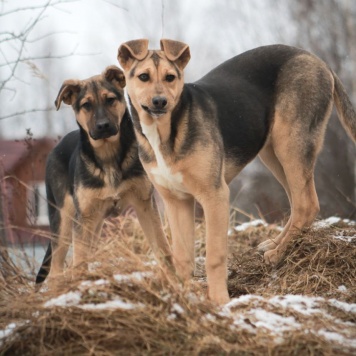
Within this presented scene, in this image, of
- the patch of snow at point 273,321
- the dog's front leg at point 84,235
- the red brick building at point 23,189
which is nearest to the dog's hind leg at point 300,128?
the dog's front leg at point 84,235

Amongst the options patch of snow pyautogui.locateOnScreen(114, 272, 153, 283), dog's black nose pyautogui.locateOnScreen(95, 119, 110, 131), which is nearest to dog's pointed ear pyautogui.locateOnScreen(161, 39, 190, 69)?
dog's black nose pyautogui.locateOnScreen(95, 119, 110, 131)

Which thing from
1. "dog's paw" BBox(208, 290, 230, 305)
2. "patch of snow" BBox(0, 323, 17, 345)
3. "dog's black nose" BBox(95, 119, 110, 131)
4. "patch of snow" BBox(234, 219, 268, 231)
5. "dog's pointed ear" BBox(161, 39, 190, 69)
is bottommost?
"patch of snow" BBox(234, 219, 268, 231)

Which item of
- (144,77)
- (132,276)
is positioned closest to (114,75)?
(144,77)

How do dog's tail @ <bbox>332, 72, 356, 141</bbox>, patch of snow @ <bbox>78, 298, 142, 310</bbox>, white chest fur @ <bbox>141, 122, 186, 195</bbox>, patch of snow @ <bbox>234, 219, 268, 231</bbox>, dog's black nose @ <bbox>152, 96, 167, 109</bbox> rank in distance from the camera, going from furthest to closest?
1. patch of snow @ <bbox>234, 219, 268, 231</bbox>
2. dog's tail @ <bbox>332, 72, 356, 141</bbox>
3. white chest fur @ <bbox>141, 122, 186, 195</bbox>
4. dog's black nose @ <bbox>152, 96, 167, 109</bbox>
5. patch of snow @ <bbox>78, 298, 142, 310</bbox>

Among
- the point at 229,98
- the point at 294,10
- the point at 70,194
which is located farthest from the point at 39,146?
the point at 294,10

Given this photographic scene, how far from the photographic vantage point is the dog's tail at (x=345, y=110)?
24.2ft

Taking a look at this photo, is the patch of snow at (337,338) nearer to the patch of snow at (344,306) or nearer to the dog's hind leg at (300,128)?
the patch of snow at (344,306)

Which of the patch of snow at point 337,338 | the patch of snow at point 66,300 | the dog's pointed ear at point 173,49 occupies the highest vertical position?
the dog's pointed ear at point 173,49

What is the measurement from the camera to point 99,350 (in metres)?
4.68

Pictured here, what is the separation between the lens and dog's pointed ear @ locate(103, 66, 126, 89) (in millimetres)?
7465

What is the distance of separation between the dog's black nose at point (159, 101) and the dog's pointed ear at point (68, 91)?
163cm

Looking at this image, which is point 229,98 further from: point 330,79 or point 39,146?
point 39,146

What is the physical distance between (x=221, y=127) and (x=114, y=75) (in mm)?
1423

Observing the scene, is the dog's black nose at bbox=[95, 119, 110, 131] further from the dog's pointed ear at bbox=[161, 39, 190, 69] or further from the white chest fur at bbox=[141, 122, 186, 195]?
the dog's pointed ear at bbox=[161, 39, 190, 69]
